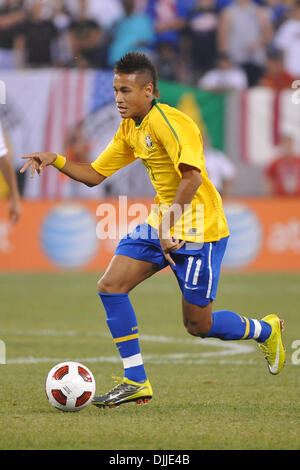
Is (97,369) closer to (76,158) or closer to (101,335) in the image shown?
(101,335)

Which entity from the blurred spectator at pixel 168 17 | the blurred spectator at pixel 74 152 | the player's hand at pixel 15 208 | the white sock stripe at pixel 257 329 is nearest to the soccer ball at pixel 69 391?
the white sock stripe at pixel 257 329

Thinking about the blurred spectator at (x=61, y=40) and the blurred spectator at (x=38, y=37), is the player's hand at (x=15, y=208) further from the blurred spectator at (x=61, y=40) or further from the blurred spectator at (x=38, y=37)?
the blurred spectator at (x=61, y=40)

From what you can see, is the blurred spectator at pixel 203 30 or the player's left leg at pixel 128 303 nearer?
the player's left leg at pixel 128 303

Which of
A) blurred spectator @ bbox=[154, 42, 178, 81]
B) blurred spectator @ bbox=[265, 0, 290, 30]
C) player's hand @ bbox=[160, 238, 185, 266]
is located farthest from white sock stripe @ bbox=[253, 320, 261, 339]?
blurred spectator @ bbox=[265, 0, 290, 30]

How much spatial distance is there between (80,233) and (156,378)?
7.65 metres

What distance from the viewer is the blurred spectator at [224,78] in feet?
54.1

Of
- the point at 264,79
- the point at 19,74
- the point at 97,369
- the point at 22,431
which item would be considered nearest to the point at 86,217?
the point at 19,74

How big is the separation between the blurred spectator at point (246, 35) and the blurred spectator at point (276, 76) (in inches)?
8.6

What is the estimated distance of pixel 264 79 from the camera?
1686 cm

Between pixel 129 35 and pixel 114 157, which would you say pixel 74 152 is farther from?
pixel 114 157

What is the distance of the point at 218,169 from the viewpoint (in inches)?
608

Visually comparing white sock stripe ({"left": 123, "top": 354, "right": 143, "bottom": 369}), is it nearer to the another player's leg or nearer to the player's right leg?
the another player's leg

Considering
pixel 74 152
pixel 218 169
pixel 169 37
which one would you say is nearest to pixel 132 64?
pixel 74 152
